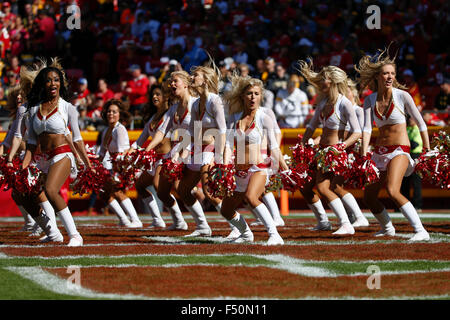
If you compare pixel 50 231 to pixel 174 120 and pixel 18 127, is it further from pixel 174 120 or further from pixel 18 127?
pixel 174 120

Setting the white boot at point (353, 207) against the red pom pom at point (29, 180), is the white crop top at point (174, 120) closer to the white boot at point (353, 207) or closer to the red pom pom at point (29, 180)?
the red pom pom at point (29, 180)

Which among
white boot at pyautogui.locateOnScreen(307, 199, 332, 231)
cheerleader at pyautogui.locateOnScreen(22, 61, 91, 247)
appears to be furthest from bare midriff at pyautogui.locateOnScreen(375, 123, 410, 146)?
cheerleader at pyautogui.locateOnScreen(22, 61, 91, 247)

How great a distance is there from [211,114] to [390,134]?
1.83 metres

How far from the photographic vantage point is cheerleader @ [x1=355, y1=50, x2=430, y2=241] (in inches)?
325

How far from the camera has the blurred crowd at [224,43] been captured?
1584cm

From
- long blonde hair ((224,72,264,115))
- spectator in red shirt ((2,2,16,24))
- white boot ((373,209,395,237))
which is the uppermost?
spectator in red shirt ((2,2,16,24))

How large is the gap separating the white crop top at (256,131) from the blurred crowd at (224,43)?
5.52 metres

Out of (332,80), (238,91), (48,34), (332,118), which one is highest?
(48,34)

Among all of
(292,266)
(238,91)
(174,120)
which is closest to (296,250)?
(292,266)

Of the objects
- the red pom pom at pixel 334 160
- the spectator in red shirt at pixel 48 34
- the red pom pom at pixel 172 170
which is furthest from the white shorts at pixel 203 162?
the spectator in red shirt at pixel 48 34

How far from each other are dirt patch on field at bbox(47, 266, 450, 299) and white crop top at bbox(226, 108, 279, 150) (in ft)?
6.47

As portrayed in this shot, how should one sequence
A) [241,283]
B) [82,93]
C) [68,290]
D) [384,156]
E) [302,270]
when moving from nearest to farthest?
[68,290]
[241,283]
[302,270]
[384,156]
[82,93]

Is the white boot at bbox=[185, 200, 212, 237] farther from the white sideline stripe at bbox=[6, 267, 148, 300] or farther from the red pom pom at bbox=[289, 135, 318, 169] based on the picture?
the white sideline stripe at bbox=[6, 267, 148, 300]

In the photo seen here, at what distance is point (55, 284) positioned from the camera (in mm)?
5520
